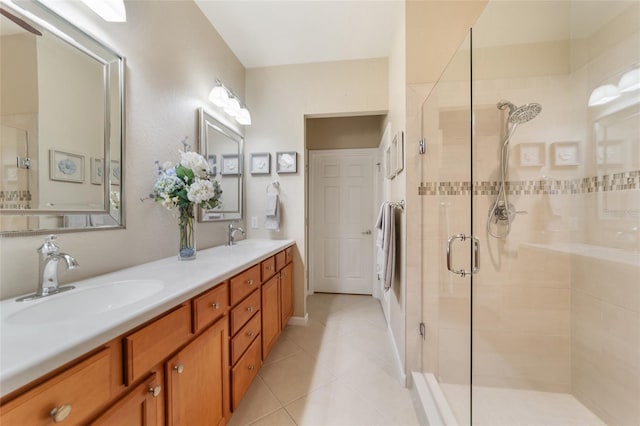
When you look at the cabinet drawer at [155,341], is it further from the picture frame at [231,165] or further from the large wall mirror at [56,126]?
the picture frame at [231,165]

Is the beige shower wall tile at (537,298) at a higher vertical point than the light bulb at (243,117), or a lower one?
lower

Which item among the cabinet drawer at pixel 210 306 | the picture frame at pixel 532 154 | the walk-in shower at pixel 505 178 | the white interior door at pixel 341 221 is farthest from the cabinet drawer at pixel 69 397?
the white interior door at pixel 341 221

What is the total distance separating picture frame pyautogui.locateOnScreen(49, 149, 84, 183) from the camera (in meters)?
0.93

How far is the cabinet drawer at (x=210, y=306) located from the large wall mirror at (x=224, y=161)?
2.94ft

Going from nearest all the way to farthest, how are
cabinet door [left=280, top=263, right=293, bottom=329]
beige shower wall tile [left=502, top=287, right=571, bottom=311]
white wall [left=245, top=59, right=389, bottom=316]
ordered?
beige shower wall tile [left=502, top=287, right=571, bottom=311] → cabinet door [left=280, top=263, right=293, bottom=329] → white wall [left=245, top=59, right=389, bottom=316]

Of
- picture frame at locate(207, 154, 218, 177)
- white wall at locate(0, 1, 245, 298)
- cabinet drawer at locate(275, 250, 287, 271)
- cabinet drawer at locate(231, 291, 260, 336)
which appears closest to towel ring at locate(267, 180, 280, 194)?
picture frame at locate(207, 154, 218, 177)

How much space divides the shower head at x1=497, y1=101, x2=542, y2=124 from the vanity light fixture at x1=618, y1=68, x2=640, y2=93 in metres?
0.32

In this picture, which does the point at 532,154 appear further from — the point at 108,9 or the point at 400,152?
the point at 108,9

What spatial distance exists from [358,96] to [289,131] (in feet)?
2.58

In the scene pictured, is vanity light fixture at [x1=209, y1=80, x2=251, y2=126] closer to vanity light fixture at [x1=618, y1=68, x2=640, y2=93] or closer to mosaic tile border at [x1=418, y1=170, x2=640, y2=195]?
mosaic tile border at [x1=418, y1=170, x2=640, y2=195]

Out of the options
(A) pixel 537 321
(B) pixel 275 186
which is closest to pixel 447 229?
(A) pixel 537 321

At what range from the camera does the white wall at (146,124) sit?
0.96 metres

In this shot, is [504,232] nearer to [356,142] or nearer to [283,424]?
[283,424]

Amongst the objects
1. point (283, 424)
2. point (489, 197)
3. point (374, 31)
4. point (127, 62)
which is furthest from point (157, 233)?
point (374, 31)
